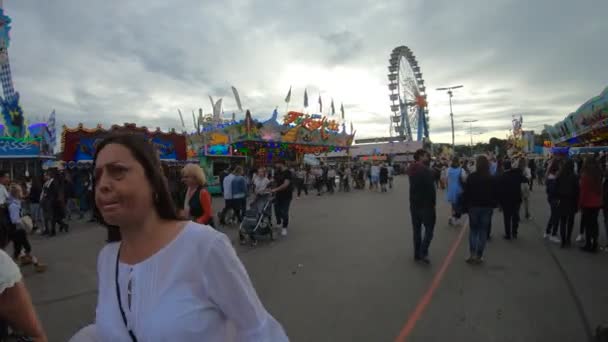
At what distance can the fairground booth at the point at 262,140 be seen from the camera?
59.0ft

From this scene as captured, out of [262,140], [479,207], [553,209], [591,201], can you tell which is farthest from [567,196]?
[262,140]

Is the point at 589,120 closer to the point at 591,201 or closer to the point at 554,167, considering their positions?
the point at 554,167

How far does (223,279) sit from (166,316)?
172mm

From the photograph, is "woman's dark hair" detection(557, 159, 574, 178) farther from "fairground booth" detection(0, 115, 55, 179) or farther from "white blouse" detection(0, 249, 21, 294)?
"fairground booth" detection(0, 115, 55, 179)

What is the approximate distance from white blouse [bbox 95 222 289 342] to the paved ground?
7.44 feet

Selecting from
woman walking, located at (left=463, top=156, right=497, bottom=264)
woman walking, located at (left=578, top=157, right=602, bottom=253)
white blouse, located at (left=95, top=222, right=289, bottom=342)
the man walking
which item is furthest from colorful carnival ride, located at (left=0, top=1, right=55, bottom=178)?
woman walking, located at (left=578, top=157, right=602, bottom=253)

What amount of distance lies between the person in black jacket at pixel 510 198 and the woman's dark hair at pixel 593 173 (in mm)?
1134

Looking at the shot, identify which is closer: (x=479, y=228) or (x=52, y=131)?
(x=479, y=228)

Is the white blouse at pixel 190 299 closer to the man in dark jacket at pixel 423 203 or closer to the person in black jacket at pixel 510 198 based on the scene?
the man in dark jacket at pixel 423 203

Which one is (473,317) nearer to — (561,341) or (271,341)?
(561,341)

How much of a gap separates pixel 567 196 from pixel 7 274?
712 centimetres

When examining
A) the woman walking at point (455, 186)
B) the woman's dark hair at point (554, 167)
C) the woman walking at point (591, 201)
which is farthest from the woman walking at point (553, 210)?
the woman walking at point (455, 186)

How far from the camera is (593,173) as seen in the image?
18.2 ft

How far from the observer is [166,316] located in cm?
93
